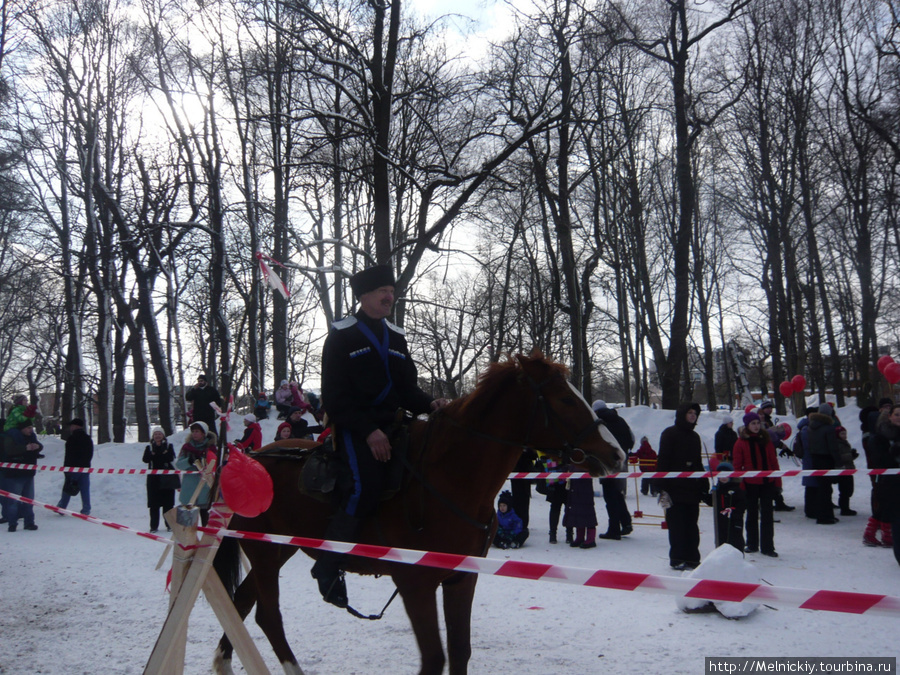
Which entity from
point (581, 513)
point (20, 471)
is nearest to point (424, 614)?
point (581, 513)

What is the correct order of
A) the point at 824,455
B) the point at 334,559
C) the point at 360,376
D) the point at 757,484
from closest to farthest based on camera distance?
the point at 334,559 → the point at 360,376 → the point at 757,484 → the point at 824,455

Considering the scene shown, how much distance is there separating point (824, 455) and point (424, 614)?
1068cm

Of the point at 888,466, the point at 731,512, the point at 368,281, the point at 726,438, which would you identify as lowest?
the point at 731,512

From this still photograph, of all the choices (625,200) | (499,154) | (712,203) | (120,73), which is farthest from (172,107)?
(712,203)

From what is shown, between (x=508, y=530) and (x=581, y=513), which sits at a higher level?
(x=581, y=513)

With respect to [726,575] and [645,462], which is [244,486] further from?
[645,462]

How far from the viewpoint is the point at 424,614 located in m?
3.89

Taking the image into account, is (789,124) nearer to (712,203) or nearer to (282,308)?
(712,203)

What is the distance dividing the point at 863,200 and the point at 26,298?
30.6 m

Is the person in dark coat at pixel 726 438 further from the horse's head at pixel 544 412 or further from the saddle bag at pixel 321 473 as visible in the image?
the saddle bag at pixel 321 473

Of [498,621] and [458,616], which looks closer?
[458,616]

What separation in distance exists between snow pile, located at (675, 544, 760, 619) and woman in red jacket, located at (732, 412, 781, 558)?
3.52 m

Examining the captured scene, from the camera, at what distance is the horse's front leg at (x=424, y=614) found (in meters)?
3.80

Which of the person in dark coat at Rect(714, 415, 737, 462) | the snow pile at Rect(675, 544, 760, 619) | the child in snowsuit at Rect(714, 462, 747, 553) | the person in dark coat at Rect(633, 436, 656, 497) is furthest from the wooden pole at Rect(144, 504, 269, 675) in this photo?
the person in dark coat at Rect(633, 436, 656, 497)
